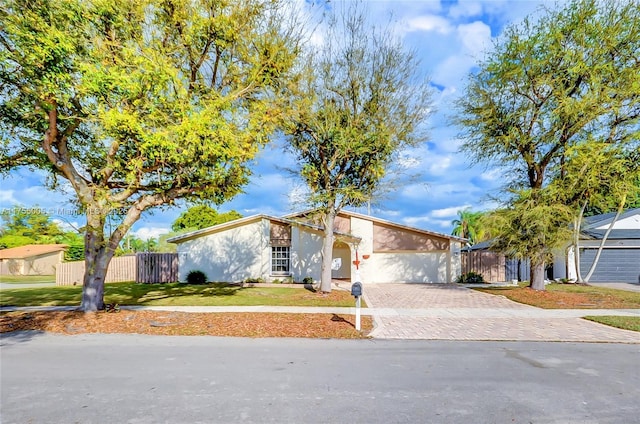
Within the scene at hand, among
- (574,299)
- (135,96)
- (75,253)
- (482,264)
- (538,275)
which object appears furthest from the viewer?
(75,253)

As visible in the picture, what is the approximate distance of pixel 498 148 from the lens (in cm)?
1603

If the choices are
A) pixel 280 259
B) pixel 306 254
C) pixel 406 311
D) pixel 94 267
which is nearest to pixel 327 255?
pixel 306 254

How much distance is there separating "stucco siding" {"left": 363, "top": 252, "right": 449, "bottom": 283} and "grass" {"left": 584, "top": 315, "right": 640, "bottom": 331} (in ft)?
36.7

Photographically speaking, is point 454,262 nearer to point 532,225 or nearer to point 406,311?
point 532,225

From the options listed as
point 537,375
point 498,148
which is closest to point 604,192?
point 498,148

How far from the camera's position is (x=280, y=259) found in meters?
20.9

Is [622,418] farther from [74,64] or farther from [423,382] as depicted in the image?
[74,64]

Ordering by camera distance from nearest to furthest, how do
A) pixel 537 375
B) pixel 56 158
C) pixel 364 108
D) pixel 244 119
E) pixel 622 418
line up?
1. pixel 622 418
2. pixel 537 375
3. pixel 56 158
4. pixel 244 119
5. pixel 364 108

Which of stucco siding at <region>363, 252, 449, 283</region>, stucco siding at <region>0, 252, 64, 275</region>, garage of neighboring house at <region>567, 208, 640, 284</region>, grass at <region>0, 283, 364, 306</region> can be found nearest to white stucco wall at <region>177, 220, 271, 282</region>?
grass at <region>0, 283, 364, 306</region>

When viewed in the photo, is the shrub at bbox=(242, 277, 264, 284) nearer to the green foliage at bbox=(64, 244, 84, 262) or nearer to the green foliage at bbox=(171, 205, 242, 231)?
the green foliage at bbox=(64, 244, 84, 262)

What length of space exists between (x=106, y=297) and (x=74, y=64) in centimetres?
957

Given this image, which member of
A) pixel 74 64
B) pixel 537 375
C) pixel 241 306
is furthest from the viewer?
pixel 241 306

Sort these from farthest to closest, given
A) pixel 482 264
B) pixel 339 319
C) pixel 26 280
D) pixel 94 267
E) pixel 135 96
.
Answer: pixel 26 280 < pixel 482 264 < pixel 94 267 < pixel 339 319 < pixel 135 96

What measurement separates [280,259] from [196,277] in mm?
5176
